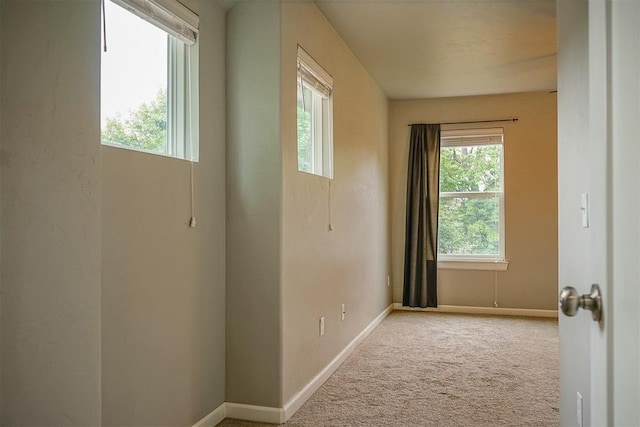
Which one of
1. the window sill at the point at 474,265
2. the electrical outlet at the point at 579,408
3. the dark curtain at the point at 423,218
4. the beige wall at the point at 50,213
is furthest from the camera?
the dark curtain at the point at 423,218

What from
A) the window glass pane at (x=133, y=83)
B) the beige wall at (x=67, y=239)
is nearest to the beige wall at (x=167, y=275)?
the beige wall at (x=67, y=239)

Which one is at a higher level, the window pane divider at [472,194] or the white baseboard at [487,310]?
the window pane divider at [472,194]

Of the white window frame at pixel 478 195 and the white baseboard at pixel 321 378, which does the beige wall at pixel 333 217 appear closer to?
the white baseboard at pixel 321 378

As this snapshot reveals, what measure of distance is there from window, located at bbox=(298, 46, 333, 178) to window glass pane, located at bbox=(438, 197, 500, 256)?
2666mm

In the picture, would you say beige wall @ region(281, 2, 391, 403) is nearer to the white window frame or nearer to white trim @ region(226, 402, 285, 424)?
white trim @ region(226, 402, 285, 424)

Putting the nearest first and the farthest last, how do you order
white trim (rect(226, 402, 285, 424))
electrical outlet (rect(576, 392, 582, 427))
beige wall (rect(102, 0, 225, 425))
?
electrical outlet (rect(576, 392, 582, 427)) → beige wall (rect(102, 0, 225, 425)) → white trim (rect(226, 402, 285, 424))

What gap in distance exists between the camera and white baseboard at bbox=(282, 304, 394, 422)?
9.14 ft

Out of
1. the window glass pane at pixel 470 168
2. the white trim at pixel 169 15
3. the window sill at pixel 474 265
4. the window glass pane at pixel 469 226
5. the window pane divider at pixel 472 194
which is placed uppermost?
the white trim at pixel 169 15

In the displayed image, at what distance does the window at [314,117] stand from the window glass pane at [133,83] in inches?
37.6

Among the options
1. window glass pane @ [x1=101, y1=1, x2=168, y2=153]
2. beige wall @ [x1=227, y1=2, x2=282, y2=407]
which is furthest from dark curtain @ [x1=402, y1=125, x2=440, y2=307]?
window glass pane @ [x1=101, y1=1, x2=168, y2=153]

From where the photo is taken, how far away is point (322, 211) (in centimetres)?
340

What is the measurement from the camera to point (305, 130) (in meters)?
3.32

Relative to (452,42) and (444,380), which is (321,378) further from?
(452,42)

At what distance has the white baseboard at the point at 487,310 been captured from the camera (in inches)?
219
